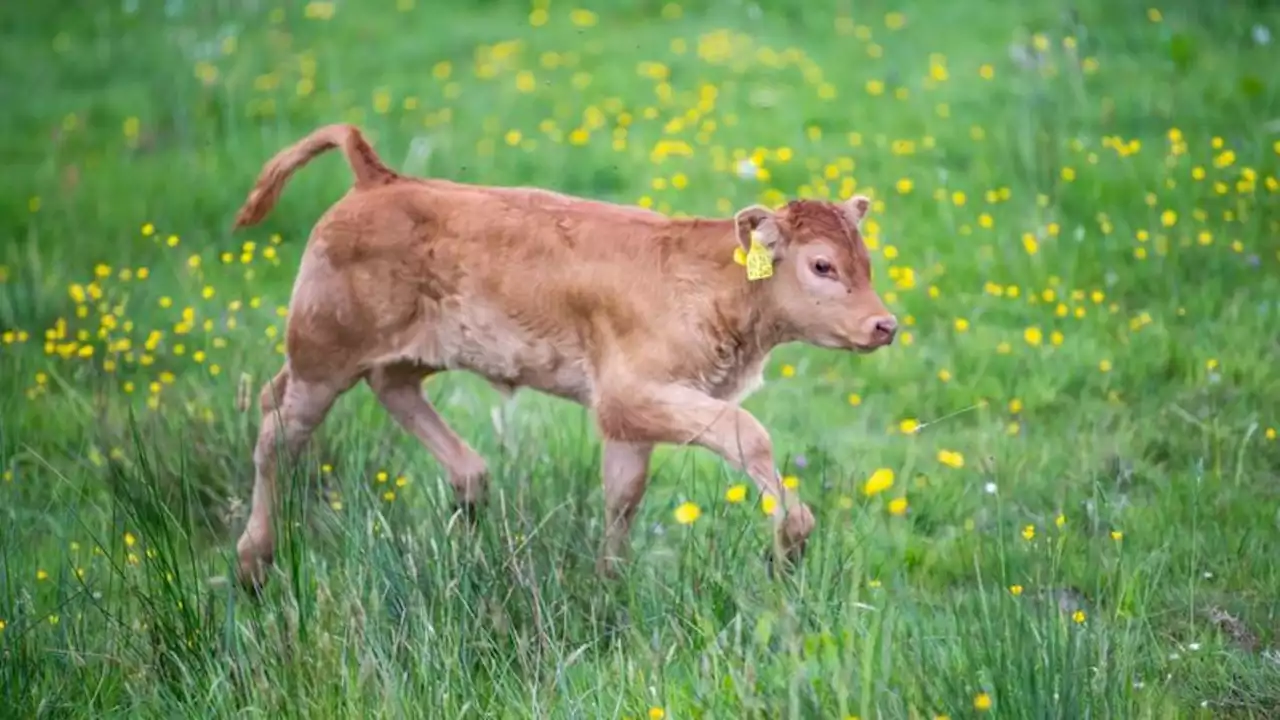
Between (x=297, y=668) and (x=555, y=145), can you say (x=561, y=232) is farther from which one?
(x=555, y=145)

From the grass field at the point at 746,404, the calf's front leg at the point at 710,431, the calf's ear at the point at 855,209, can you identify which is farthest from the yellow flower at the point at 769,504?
the calf's ear at the point at 855,209

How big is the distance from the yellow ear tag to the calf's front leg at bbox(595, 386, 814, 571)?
15.6 inches

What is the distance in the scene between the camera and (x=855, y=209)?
5.63 meters

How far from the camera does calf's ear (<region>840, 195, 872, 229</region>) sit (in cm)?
549

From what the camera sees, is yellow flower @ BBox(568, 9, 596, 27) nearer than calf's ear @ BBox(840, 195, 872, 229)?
No

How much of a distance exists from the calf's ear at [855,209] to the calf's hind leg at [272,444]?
1846mm

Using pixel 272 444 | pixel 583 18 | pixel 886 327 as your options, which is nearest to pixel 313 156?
pixel 272 444

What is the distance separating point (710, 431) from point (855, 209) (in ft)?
2.91

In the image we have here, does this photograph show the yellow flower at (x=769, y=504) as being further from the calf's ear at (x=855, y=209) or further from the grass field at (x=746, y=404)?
the calf's ear at (x=855, y=209)

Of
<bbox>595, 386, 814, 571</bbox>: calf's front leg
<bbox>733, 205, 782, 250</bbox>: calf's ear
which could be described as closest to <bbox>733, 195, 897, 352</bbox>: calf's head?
<bbox>733, 205, 782, 250</bbox>: calf's ear

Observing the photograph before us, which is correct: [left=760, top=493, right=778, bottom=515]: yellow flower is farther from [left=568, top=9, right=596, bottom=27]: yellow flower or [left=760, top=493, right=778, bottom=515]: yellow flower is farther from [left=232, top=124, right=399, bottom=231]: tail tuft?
[left=568, top=9, right=596, bottom=27]: yellow flower

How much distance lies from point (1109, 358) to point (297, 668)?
14.2 ft

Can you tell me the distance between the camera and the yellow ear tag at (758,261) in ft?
17.7

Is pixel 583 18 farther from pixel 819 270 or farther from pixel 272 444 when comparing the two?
pixel 819 270
